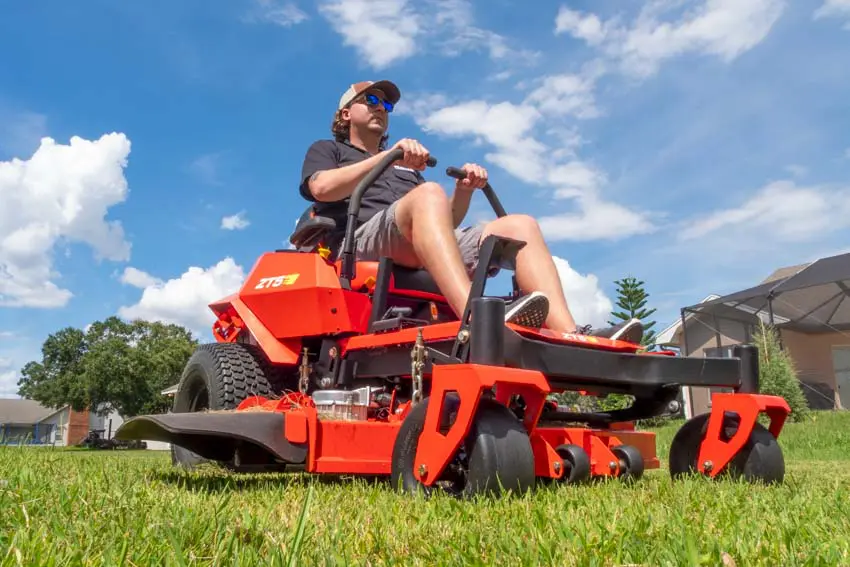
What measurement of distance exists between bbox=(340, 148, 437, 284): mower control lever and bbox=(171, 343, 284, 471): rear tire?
0.79 m

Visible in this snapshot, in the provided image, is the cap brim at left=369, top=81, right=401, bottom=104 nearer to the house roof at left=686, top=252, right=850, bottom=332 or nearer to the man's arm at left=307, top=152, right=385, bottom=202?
the man's arm at left=307, top=152, right=385, bottom=202

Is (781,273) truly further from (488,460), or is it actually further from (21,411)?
(21,411)

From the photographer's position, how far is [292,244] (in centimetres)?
439

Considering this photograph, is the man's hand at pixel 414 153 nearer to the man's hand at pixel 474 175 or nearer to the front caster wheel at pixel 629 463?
the man's hand at pixel 474 175

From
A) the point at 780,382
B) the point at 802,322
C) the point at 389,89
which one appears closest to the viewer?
the point at 389,89

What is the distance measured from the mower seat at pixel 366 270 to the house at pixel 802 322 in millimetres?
15203

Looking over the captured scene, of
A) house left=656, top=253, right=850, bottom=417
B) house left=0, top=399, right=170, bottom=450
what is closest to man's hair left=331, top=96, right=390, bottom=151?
house left=656, top=253, right=850, bottom=417

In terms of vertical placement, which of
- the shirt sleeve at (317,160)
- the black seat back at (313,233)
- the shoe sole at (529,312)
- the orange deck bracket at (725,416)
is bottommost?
the orange deck bracket at (725,416)

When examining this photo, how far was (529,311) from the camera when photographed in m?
2.70

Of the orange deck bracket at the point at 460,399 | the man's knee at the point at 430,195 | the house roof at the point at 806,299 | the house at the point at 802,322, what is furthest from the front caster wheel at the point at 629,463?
the house roof at the point at 806,299

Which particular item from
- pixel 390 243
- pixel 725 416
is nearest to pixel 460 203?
pixel 390 243

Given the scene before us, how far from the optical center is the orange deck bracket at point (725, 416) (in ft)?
9.74

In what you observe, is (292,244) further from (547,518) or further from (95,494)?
(547,518)

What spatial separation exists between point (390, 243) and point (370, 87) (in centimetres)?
145
